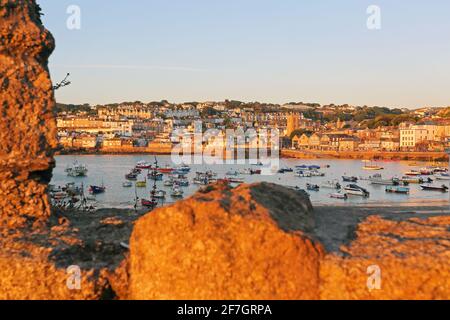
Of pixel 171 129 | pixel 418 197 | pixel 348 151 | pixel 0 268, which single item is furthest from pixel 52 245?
pixel 171 129

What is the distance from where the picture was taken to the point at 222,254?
461cm

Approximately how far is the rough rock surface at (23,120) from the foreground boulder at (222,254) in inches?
78.3

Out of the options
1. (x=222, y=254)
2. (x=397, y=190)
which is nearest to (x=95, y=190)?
(x=397, y=190)

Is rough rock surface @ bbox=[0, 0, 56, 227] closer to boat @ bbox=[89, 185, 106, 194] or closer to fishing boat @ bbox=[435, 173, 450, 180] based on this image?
boat @ bbox=[89, 185, 106, 194]

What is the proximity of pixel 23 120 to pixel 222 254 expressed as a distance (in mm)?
2977

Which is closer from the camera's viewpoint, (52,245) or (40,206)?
(52,245)

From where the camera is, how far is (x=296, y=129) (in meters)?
140

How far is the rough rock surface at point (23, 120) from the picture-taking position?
20.5 feet

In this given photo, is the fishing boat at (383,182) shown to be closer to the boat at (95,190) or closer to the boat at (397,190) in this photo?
the boat at (397,190)

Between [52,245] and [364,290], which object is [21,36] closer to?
[52,245]

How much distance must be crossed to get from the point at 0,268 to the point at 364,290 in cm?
308

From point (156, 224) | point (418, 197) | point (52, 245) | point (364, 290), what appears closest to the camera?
point (364, 290)

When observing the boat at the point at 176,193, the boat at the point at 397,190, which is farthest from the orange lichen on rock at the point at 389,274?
the boat at the point at 397,190

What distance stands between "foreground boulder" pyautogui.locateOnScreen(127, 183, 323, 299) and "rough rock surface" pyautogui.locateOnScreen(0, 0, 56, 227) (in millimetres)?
1988
